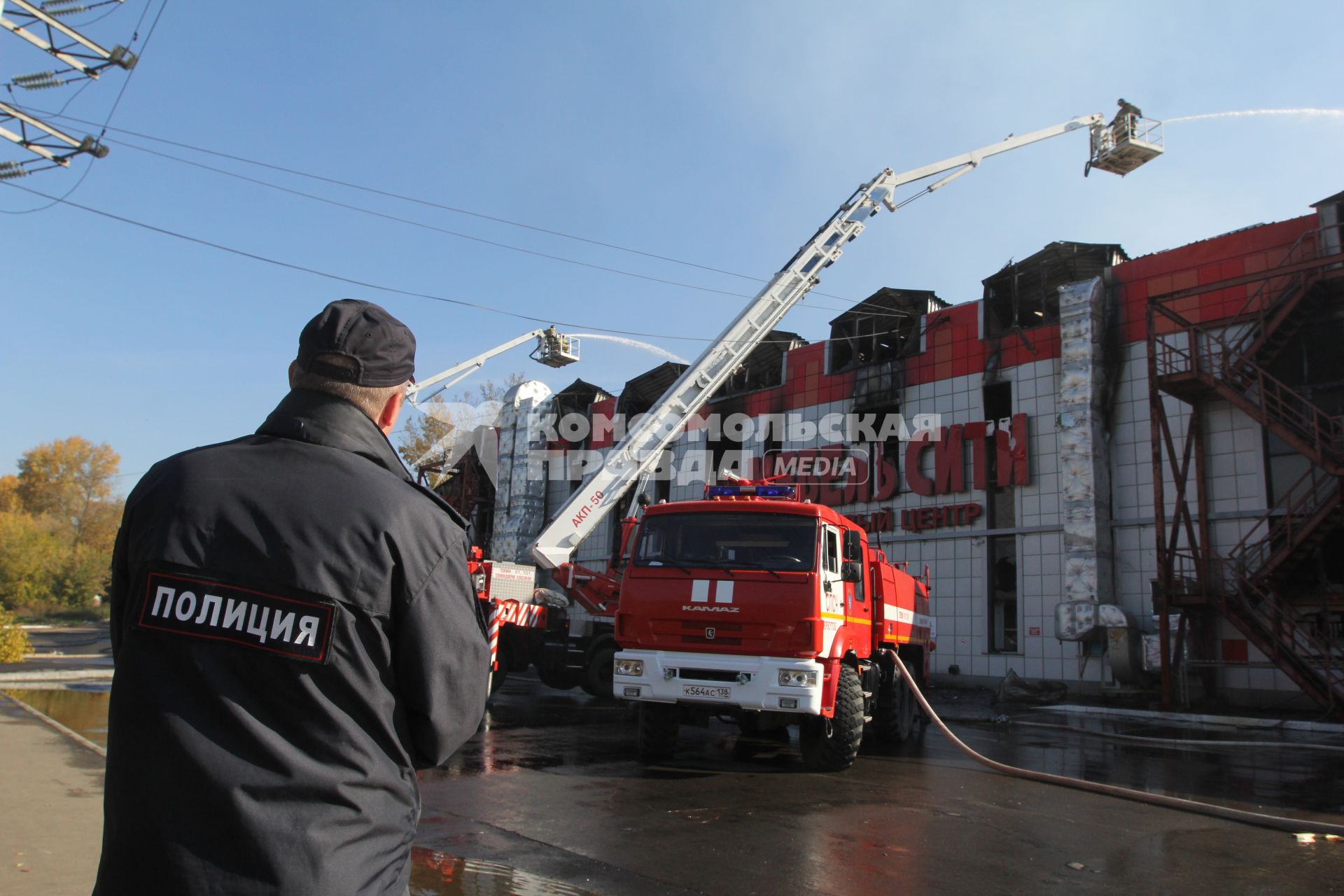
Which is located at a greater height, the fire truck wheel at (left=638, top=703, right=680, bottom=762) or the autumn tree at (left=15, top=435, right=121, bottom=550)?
the autumn tree at (left=15, top=435, right=121, bottom=550)

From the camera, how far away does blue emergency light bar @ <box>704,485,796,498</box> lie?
11078 millimetres

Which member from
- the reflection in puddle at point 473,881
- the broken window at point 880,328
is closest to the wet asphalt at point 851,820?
the reflection in puddle at point 473,881

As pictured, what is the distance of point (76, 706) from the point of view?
490 inches

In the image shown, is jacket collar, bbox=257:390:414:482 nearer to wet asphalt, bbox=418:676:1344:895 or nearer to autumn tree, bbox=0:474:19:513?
wet asphalt, bbox=418:676:1344:895

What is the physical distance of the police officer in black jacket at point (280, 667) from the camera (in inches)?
66.1

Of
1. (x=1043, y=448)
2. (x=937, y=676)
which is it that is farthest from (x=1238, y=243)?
(x=937, y=676)

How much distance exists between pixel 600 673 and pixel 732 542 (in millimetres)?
8106

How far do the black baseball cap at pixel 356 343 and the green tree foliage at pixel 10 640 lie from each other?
64.3 feet

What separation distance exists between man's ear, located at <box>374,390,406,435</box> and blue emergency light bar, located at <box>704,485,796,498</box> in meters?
8.81

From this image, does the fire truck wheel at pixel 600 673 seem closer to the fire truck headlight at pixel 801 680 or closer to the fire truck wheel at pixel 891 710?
the fire truck wheel at pixel 891 710

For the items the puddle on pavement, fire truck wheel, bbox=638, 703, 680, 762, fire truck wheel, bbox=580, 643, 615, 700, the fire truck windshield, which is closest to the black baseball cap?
the fire truck windshield

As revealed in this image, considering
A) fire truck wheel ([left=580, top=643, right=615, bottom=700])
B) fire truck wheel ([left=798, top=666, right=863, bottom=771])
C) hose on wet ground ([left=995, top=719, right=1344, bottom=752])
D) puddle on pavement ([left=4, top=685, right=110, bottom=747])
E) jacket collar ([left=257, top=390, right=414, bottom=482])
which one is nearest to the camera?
jacket collar ([left=257, top=390, right=414, bottom=482])

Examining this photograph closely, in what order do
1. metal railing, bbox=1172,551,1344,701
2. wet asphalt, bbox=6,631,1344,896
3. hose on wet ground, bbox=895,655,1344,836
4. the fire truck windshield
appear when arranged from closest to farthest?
A: 1. wet asphalt, bbox=6,631,1344,896
2. hose on wet ground, bbox=895,655,1344,836
3. the fire truck windshield
4. metal railing, bbox=1172,551,1344,701

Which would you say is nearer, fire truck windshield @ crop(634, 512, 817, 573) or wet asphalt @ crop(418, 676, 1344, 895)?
wet asphalt @ crop(418, 676, 1344, 895)
